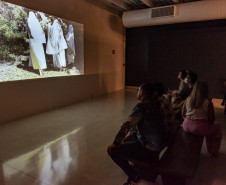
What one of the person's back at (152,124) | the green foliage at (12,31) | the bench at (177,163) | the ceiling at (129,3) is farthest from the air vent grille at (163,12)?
the person's back at (152,124)

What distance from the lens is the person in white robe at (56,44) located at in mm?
4199

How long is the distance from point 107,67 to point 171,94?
3.45 m

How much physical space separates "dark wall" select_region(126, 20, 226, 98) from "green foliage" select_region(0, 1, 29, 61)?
4.62 metres

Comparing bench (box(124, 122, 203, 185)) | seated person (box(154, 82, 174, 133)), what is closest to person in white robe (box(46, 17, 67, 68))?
seated person (box(154, 82, 174, 133))

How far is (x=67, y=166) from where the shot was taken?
2084mm

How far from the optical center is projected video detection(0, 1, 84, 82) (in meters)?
3.37

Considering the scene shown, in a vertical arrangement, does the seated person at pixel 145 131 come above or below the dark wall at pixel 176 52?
below

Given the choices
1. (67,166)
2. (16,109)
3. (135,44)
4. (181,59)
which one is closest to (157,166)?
(67,166)

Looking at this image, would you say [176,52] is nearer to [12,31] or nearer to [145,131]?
[12,31]

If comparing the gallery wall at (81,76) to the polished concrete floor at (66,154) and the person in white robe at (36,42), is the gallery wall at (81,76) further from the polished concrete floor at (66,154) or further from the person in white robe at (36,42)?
the polished concrete floor at (66,154)

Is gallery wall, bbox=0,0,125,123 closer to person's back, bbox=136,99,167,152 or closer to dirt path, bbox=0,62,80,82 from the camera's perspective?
dirt path, bbox=0,62,80,82

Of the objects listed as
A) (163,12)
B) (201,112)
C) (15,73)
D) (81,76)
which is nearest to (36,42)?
(15,73)

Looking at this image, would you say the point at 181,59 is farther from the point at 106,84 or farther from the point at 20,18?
the point at 20,18

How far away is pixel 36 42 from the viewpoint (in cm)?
Answer: 388
